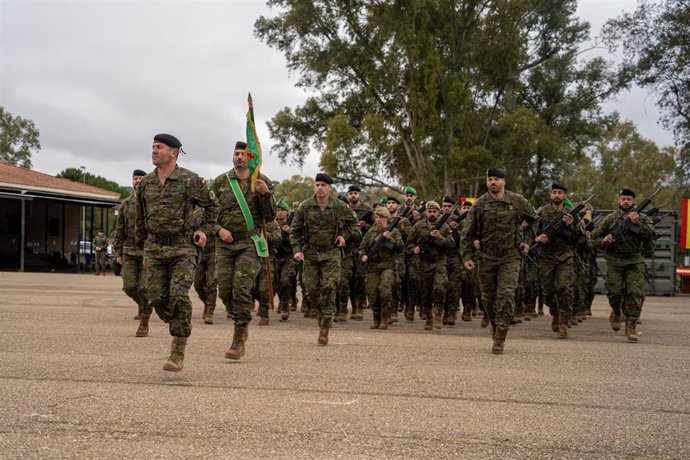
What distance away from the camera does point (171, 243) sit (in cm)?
827

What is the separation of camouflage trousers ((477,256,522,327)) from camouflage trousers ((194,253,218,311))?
17.8 ft

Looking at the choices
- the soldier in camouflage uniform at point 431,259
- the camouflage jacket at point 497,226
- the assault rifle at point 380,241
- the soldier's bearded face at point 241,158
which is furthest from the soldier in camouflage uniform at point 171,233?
the soldier in camouflage uniform at point 431,259

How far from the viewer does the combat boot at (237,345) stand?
908 centimetres

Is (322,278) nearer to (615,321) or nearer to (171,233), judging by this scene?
(171,233)

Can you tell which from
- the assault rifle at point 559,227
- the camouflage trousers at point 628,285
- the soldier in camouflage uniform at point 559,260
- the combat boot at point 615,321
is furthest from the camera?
the combat boot at point 615,321

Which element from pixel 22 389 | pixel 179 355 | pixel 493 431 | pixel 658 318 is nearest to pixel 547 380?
pixel 493 431

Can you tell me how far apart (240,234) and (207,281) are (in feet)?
18.6

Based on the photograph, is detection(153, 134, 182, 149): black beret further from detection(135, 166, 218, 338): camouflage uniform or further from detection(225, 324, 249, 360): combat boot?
detection(225, 324, 249, 360): combat boot

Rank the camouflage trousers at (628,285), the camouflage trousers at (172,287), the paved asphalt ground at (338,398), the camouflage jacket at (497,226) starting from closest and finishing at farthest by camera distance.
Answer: the paved asphalt ground at (338,398) → the camouflage trousers at (172,287) → the camouflage jacket at (497,226) → the camouflage trousers at (628,285)

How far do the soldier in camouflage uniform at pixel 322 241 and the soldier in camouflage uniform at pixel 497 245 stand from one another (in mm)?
1647

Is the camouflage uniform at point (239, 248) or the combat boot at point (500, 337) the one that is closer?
the camouflage uniform at point (239, 248)

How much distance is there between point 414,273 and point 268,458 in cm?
1069

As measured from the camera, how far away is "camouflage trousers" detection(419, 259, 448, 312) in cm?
1435

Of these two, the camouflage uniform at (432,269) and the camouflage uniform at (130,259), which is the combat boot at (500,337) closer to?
the camouflage uniform at (432,269)
